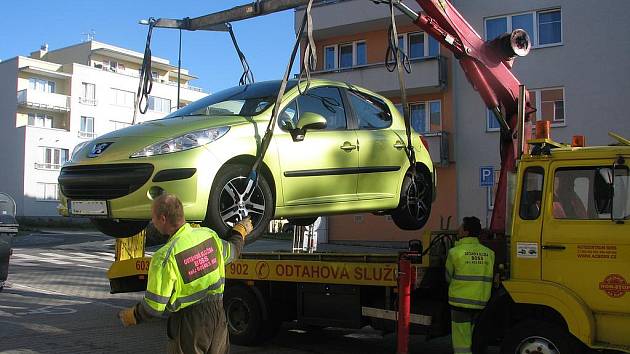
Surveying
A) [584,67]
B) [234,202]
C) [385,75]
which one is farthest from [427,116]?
[234,202]

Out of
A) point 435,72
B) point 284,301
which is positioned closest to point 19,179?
point 435,72

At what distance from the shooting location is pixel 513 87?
721 cm

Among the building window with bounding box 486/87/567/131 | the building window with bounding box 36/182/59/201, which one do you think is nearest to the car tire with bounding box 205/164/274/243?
the building window with bounding box 486/87/567/131

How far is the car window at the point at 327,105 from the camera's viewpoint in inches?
239

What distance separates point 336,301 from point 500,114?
2768 mm

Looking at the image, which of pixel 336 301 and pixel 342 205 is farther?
pixel 336 301

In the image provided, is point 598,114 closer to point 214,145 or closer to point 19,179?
point 214,145

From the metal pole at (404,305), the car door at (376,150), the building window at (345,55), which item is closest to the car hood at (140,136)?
the car door at (376,150)

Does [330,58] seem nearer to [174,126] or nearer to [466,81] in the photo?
[466,81]

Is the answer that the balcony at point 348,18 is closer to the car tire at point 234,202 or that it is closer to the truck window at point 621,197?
the truck window at point 621,197

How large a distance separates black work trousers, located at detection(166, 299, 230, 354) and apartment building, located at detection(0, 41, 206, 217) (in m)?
39.0

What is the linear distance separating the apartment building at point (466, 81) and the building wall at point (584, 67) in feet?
0.09

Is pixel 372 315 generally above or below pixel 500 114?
below

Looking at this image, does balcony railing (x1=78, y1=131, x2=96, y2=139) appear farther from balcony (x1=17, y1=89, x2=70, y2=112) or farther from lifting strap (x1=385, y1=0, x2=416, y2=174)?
lifting strap (x1=385, y1=0, x2=416, y2=174)
